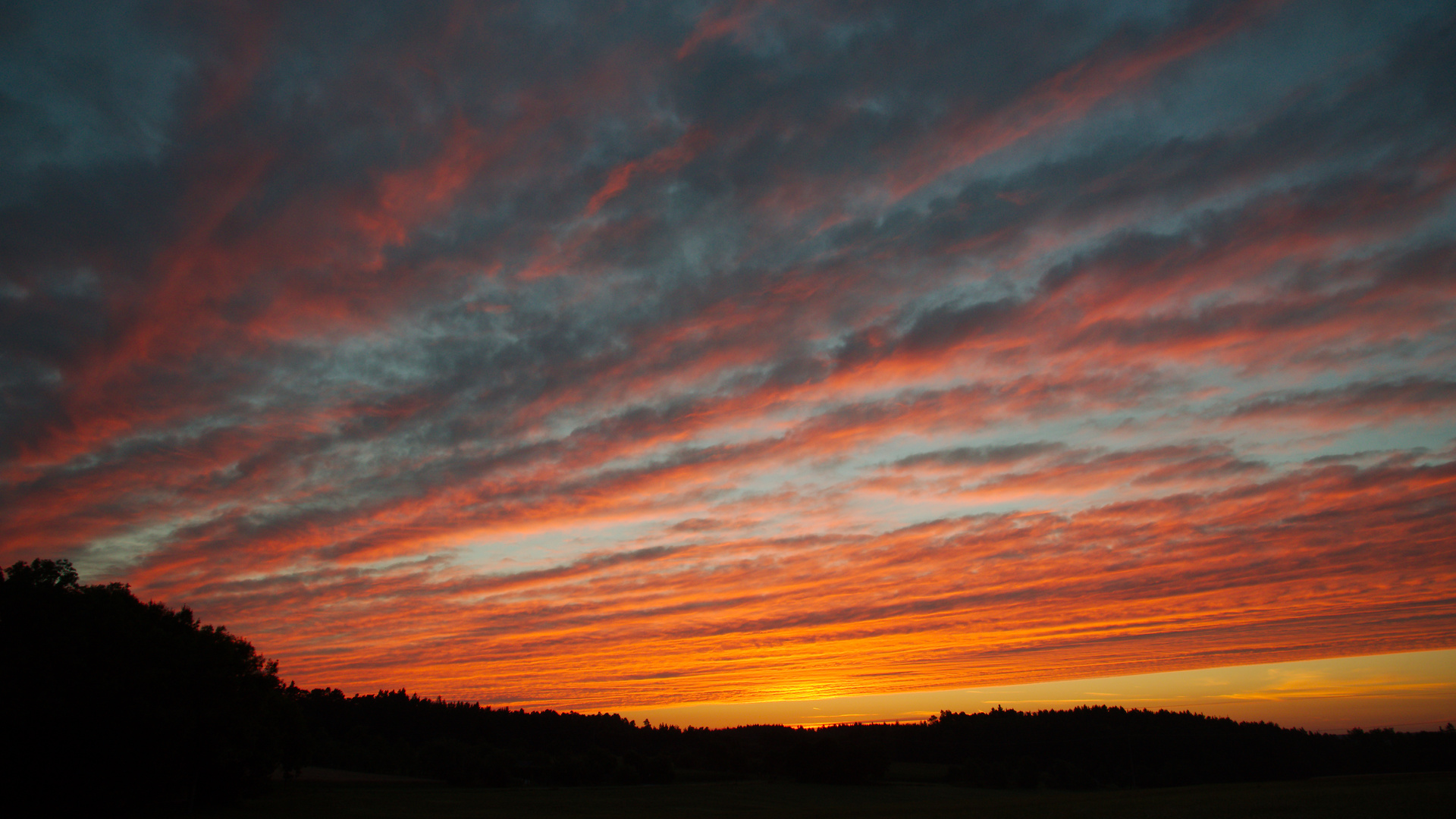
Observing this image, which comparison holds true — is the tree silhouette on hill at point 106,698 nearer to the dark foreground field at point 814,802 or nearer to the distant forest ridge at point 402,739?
the distant forest ridge at point 402,739

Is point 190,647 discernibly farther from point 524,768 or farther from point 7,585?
point 524,768

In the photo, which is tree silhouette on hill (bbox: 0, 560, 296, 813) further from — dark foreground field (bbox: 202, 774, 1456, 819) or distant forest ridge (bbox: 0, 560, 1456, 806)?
dark foreground field (bbox: 202, 774, 1456, 819)

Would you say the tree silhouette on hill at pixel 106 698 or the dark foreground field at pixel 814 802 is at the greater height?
the tree silhouette on hill at pixel 106 698

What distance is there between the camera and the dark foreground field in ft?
145

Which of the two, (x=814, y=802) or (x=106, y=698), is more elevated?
(x=106, y=698)

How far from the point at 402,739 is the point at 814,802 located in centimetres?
10567

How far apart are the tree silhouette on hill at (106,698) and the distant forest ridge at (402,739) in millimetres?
103

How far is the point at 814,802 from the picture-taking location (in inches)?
3644

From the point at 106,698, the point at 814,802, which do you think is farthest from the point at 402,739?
the point at 106,698

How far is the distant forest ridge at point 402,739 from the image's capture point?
46625 millimetres

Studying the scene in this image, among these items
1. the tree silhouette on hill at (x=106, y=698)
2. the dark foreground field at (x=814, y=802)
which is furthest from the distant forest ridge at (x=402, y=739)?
the dark foreground field at (x=814, y=802)

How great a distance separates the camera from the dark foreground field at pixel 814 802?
4419 centimetres

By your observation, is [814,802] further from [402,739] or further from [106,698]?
[402,739]

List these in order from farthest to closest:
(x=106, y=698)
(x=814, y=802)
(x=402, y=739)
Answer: (x=402, y=739) → (x=814, y=802) → (x=106, y=698)
